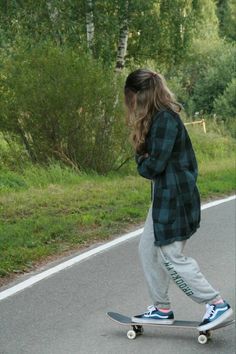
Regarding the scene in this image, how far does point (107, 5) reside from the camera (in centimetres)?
1519

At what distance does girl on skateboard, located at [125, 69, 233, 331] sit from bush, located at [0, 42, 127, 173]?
10.1m

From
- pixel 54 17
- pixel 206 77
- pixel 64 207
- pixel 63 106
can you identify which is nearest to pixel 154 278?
pixel 64 207

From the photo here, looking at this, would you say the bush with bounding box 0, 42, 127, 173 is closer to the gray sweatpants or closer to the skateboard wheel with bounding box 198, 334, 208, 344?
the gray sweatpants

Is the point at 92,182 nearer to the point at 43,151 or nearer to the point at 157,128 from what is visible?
the point at 43,151

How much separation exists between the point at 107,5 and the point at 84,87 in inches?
74.3

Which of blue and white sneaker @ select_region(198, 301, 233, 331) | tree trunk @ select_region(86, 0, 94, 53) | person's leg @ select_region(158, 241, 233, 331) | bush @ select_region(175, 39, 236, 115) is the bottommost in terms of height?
bush @ select_region(175, 39, 236, 115)

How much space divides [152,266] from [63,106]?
10.2m

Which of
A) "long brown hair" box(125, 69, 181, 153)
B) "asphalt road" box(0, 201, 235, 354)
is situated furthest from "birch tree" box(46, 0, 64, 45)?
"long brown hair" box(125, 69, 181, 153)

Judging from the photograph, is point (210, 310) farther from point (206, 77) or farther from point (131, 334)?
point (206, 77)

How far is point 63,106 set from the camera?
14945 millimetres

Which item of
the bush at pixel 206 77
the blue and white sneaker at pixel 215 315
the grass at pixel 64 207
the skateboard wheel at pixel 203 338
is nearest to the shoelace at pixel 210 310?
the blue and white sneaker at pixel 215 315

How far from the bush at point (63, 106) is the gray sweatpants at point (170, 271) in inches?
398

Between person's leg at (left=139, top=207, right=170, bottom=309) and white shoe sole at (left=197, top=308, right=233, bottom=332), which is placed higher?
person's leg at (left=139, top=207, right=170, bottom=309)

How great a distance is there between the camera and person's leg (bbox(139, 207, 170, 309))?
16.7ft
